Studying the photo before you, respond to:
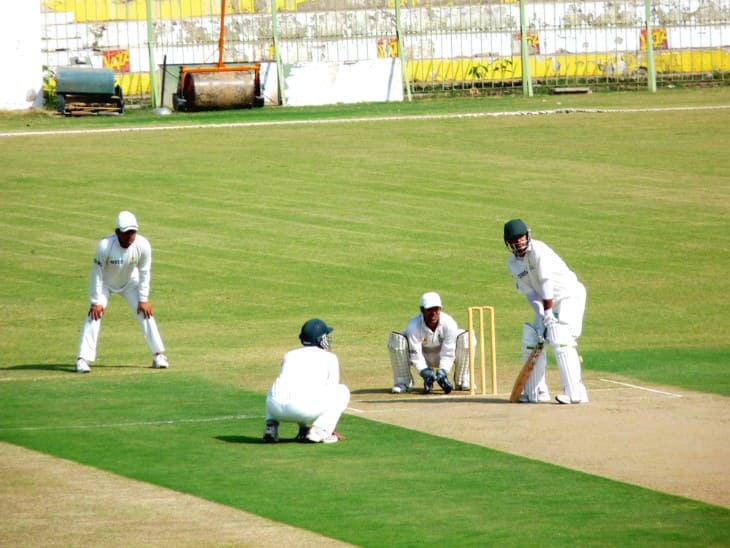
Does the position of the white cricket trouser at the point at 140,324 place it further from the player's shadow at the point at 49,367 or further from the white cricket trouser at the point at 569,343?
the white cricket trouser at the point at 569,343

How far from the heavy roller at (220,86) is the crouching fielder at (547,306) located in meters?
23.6

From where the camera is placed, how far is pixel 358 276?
23906mm

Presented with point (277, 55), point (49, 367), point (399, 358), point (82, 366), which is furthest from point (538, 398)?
point (277, 55)

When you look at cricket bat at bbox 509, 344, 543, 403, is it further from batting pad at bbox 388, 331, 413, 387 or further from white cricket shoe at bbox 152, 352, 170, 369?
white cricket shoe at bbox 152, 352, 170, 369

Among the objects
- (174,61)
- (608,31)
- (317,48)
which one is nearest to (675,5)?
(608,31)

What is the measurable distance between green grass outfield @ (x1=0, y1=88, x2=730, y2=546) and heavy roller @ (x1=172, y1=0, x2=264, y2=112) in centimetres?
86

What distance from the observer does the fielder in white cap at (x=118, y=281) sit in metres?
16.9

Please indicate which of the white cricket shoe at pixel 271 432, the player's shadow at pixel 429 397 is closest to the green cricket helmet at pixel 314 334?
the white cricket shoe at pixel 271 432

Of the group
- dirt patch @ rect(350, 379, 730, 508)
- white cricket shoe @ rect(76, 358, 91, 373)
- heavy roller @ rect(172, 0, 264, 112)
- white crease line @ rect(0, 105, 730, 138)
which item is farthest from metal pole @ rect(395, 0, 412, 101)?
dirt patch @ rect(350, 379, 730, 508)

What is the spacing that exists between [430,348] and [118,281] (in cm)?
392

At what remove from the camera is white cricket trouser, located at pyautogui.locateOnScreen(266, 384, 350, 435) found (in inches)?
485

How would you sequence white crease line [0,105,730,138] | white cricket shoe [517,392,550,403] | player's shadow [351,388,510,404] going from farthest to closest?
white crease line [0,105,730,138]
player's shadow [351,388,510,404]
white cricket shoe [517,392,550,403]

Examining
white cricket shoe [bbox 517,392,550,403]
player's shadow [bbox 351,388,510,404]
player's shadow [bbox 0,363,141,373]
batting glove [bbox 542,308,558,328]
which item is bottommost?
player's shadow [bbox 351,388,510,404]

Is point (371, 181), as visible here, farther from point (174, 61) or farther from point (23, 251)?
point (174, 61)
